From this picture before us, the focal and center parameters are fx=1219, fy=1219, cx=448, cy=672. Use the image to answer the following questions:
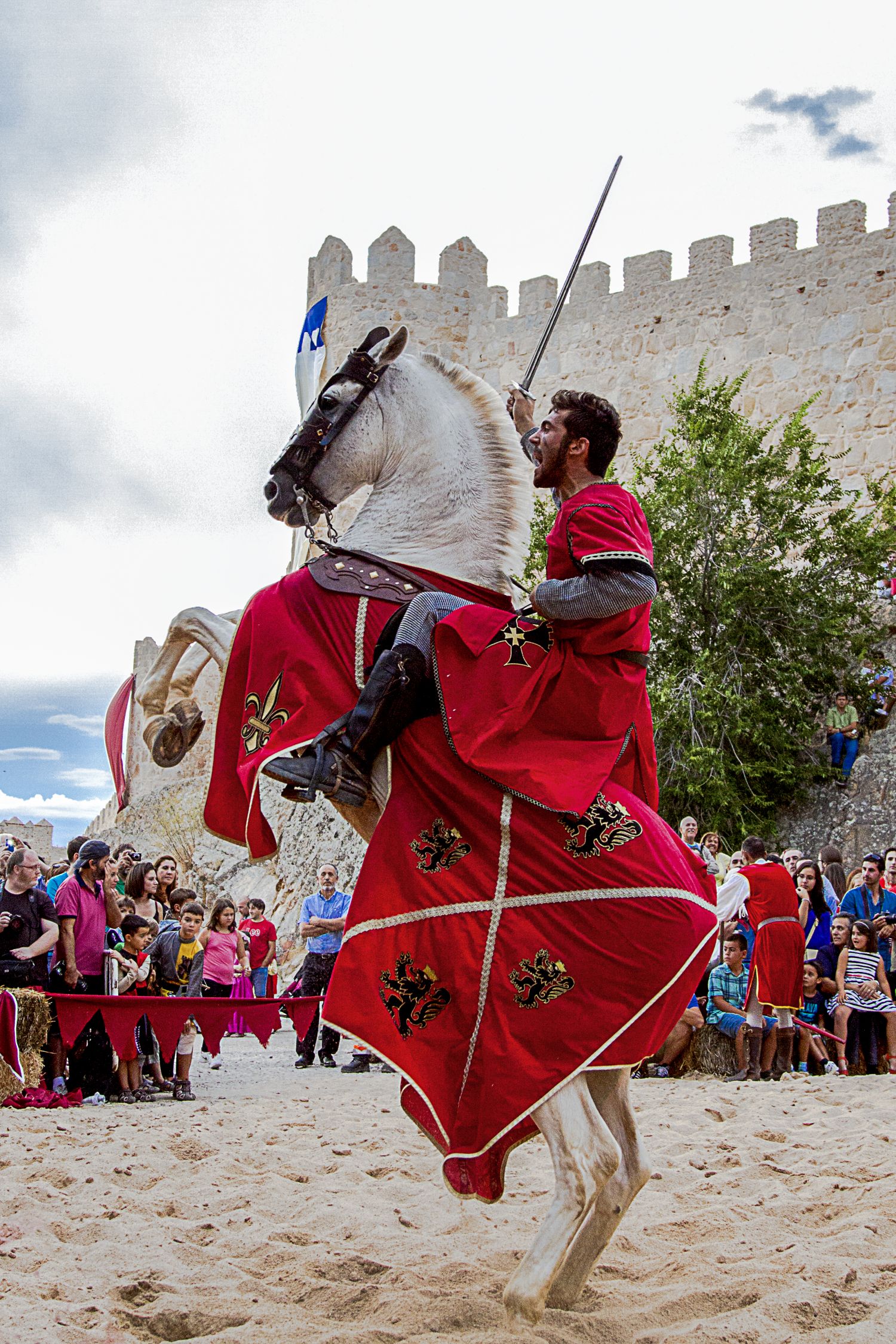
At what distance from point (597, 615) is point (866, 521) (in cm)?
1762

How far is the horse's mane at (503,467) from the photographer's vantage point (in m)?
3.68

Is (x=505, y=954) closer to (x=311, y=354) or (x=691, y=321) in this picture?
(x=311, y=354)

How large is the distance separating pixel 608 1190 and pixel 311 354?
24583mm

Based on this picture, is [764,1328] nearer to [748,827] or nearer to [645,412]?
[748,827]

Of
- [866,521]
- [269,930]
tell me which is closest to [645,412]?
[866,521]

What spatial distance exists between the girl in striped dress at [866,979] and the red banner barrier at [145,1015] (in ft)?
13.3

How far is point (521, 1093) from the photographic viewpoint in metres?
2.74

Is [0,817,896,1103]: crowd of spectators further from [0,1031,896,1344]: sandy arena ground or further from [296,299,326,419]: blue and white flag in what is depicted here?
[296,299,326,419]: blue and white flag

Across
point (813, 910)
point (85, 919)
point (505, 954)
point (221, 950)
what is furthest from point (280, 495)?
point (813, 910)

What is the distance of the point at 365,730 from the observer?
304cm

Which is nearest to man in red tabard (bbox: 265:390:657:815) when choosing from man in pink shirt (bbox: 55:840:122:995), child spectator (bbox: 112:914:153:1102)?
man in pink shirt (bbox: 55:840:122:995)

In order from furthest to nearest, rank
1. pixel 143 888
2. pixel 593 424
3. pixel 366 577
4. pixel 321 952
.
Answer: pixel 321 952 < pixel 143 888 < pixel 366 577 < pixel 593 424

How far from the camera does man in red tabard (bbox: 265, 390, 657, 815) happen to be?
2.91 metres

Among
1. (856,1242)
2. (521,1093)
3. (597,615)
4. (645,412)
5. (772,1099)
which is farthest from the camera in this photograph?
(645,412)
